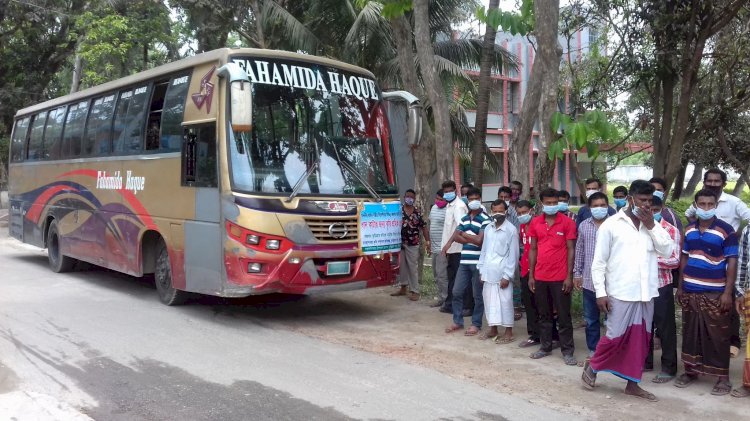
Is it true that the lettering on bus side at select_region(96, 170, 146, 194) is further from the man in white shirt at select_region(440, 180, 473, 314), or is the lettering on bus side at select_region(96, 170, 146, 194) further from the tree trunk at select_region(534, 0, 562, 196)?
the tree trunk at select_region(534, 0, 562, 196)

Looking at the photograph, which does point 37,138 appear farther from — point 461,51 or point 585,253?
point 585,253

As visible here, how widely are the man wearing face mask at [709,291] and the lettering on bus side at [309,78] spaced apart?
4.46m

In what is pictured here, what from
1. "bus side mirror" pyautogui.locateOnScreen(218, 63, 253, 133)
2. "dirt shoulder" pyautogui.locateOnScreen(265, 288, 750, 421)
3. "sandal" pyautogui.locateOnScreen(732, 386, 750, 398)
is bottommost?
"dirt shoulder" pyautogui.locateOnScreen(265, 288, 750, 421)

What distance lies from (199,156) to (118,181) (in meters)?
2.59

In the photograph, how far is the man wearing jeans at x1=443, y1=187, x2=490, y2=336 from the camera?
7.73 metres

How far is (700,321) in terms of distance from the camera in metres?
5.68

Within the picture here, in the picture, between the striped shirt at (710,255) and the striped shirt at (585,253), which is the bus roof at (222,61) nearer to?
the striped shirt at (585,253)

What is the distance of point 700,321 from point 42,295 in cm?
900

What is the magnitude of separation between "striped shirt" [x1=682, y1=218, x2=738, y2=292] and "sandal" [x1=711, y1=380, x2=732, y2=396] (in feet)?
2.54

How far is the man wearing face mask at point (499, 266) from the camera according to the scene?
284 inches

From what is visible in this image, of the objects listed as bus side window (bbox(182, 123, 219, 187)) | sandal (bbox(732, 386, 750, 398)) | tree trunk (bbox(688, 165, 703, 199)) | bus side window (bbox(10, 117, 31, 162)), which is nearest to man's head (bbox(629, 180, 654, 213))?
sandal (bbox(732, 386, 750, 398))

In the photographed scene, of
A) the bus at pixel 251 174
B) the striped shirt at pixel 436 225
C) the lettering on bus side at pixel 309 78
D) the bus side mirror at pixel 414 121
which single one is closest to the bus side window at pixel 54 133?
the bus at pixel 251 174

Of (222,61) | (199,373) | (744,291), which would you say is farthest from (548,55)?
(199,373)

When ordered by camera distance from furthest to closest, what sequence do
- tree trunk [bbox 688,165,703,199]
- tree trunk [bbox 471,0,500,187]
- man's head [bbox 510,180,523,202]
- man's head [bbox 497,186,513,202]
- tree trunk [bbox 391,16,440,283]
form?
tree trunk [bbox 688,165,703,199], tree trunk [bbox 471,0,500,187], tree trunk [bbox 391,16,440,283], man's head [bbox 510,180,523,202], man's head [bbox 497,186,513,202]
